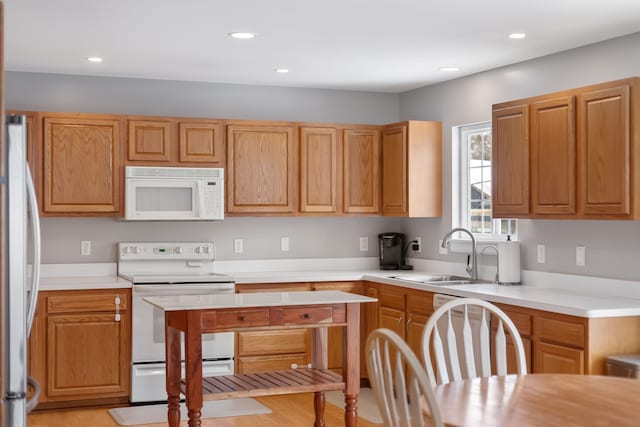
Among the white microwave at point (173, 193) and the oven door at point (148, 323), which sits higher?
the white microwave at point (173, 193)

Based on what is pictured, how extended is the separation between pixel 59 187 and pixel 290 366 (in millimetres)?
2042

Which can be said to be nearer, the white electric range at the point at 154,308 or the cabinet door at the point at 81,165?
the white electric range at the point at 154,308

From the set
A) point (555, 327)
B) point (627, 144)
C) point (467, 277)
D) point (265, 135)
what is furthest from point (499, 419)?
point (265, 135)

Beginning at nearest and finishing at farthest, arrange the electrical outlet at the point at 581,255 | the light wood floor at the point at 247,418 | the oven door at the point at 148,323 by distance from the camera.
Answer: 1. the electrical outlet at the point at 581,255
2. the light wood floor at the point at 247,418
3. the oven door at the point at 148,323

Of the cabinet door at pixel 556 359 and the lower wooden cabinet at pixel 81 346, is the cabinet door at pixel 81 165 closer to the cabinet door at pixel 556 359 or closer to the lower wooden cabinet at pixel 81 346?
the lower wooden cabinet at pixel 81 346

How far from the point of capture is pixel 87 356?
575 cm

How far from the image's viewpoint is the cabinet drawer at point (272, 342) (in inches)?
240

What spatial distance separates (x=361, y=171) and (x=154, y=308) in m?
1.94

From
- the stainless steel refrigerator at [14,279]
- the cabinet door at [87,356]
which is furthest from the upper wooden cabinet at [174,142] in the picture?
the stainless steel refrigerator at [14,279]

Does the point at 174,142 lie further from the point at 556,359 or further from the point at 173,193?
the point at 556,359

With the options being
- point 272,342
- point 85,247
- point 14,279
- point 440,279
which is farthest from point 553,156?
point 85,247

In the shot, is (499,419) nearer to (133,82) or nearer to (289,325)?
(289,325)

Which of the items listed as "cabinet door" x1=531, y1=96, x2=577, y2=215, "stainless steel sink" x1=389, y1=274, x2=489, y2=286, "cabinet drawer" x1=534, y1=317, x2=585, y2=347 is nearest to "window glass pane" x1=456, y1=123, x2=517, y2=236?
"stainless steel sink" x1=389, y1=274, x2=489, y2=286

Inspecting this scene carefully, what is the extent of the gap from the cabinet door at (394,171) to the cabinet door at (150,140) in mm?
1669
